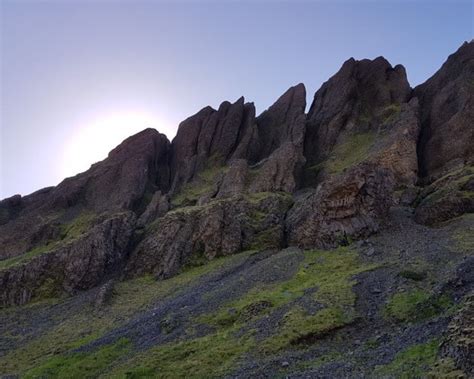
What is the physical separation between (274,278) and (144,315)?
52.5 ft

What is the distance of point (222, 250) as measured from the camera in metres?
73.1

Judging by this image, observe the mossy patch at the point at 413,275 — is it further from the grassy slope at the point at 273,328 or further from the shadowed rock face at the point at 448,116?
the shadowed rock face at the point at 448,116

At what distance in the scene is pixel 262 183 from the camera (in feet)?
301

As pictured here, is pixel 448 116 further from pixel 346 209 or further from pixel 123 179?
pixel 123 179

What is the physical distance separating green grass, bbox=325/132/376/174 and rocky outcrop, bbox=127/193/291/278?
19.5m

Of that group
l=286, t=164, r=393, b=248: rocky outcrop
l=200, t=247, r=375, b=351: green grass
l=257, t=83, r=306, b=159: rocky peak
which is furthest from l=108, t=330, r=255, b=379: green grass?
l=257, t=83, r=306, b=159: rocky peak

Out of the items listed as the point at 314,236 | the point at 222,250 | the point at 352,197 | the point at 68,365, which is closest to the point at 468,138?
the point at 352,197

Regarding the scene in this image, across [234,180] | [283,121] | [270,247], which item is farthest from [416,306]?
[283,121]

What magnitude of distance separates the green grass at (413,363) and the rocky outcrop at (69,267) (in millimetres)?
55889

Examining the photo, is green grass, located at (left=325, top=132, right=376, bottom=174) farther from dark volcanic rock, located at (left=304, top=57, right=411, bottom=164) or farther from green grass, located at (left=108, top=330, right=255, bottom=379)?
green grass, located at (left=108, top=330, right=255, bottom=379)

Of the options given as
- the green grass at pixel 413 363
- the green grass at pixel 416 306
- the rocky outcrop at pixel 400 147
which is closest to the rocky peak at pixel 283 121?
the rocky outcrop at pixel 400 147

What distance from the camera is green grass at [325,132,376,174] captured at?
307 feet

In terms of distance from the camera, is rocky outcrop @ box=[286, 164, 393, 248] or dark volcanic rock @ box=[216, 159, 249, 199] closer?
rocky outcrop @ box=[286, 164, 393, 248]

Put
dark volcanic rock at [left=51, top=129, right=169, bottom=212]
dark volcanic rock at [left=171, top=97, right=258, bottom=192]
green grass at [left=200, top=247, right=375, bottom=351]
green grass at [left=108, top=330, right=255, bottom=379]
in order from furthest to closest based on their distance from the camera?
dark volcanic rock at [left=171, top=97, right=258, bottom=192] < dark volcanic rock at [left=51, top=129, right=169, bottom=212] < green grass at [left=200, top=247, right=375, bottom=351] < green grass at [left=108, top=330, right=255, bottom=379]
